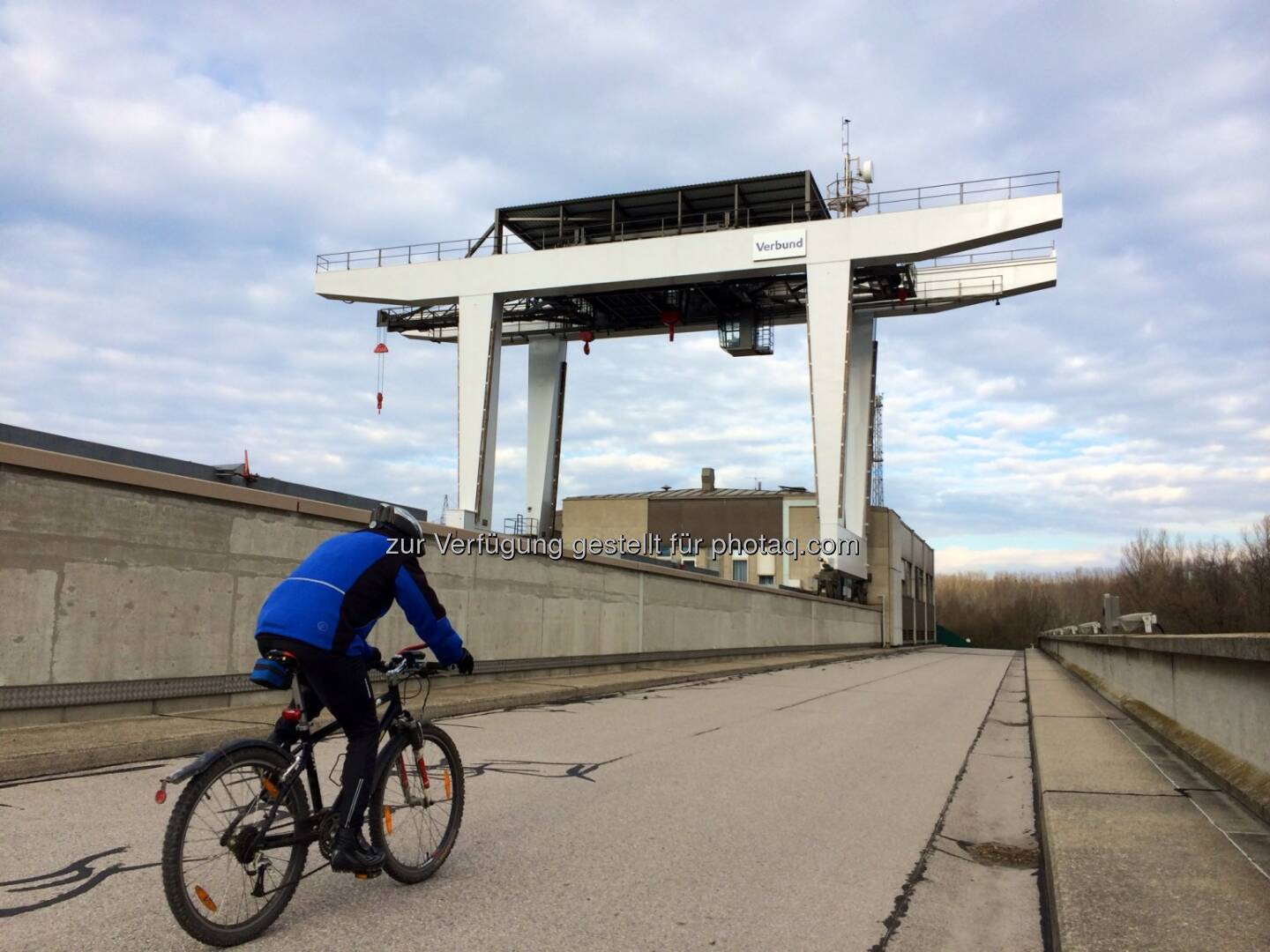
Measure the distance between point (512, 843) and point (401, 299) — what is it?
147 ft

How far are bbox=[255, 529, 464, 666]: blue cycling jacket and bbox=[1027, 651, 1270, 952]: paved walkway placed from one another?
289 cm

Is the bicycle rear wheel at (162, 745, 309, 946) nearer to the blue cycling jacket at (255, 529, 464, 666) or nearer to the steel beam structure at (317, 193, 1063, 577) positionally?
the blue cycling jacket at (255, 529, 464, 666)

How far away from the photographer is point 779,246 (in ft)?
137

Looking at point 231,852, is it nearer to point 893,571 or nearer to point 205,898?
point 205,898

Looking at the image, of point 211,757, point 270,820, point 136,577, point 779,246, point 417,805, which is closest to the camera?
point 211,757

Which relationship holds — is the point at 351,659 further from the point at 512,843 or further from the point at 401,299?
the point at 401,299

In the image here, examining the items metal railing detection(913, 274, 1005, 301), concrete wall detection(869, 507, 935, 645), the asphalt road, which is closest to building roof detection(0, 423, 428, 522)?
the asphalt road

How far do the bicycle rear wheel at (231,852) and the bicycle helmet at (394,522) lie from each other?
1044mm

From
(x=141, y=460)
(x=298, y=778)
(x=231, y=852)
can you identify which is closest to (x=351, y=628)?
(x=298, y=778)

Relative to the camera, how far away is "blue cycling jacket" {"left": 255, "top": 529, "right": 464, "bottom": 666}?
13.4 feet

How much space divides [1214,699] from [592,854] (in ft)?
17.4

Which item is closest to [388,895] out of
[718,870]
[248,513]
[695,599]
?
[718,870]

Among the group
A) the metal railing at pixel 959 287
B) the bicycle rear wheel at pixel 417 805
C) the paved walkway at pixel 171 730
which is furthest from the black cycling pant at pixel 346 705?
the metal railing at pixel 959 287

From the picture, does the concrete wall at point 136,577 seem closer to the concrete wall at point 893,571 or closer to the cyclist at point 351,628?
the cyclist at point 351,628
